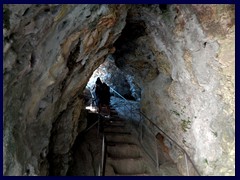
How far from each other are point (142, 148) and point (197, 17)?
3183 millimetres

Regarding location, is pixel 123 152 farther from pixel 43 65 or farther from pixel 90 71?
pixel 43 65

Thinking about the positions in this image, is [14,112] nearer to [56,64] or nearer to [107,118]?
[56,64]

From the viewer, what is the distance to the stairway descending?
461 centimetres

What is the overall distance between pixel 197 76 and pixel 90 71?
98.1 inches

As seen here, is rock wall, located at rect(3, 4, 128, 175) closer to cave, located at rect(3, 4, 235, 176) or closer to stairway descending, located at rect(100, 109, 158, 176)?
cave, located at rect(3, 4, 235, 176)

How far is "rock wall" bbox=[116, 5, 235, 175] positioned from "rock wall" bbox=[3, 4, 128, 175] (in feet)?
3.57

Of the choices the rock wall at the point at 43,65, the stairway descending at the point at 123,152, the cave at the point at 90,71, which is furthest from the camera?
the stairway descending at the point at 123,152

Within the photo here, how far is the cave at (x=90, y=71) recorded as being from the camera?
398 centimetres

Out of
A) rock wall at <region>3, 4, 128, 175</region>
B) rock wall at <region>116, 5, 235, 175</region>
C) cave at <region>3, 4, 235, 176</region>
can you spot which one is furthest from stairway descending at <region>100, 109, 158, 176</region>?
rock wall at <region>3, 4, 128, 175</region>

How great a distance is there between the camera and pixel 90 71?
6234 mm

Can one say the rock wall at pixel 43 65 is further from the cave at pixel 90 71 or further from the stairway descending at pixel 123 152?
the stairway descending at pixel 123 152

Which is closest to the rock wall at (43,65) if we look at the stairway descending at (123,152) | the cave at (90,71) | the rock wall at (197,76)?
the cave at (90,71)

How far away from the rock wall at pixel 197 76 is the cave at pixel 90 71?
0.06 ft
